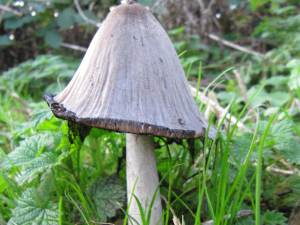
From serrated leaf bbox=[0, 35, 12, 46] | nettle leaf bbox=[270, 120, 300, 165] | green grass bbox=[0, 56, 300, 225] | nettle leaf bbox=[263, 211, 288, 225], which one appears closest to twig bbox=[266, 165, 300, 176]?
green grass bbox=[0, 56, 300, 225]

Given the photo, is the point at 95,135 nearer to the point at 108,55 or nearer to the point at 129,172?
the point at 129,172

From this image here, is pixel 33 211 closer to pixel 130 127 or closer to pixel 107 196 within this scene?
pixel 107 196

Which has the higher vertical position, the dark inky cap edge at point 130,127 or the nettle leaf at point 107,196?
the dark inky cap edge at point 130,127

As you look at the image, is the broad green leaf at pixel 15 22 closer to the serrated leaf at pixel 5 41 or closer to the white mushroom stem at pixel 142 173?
the serrated leaf at pixel 5 41

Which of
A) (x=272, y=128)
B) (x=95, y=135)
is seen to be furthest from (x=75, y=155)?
(x=272, y=128)

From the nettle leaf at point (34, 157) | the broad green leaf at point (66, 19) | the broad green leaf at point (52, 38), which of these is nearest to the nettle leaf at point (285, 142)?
the nettle leaf at point (34, 157)

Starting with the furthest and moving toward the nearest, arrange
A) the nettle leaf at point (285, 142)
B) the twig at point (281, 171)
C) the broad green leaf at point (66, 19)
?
the broad green leaf at point (66, 19), the twig at point (281, 171), the nettle leaf at point (285, 142)

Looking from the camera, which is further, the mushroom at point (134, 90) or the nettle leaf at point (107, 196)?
the nettle leaf at point (107, 196)
